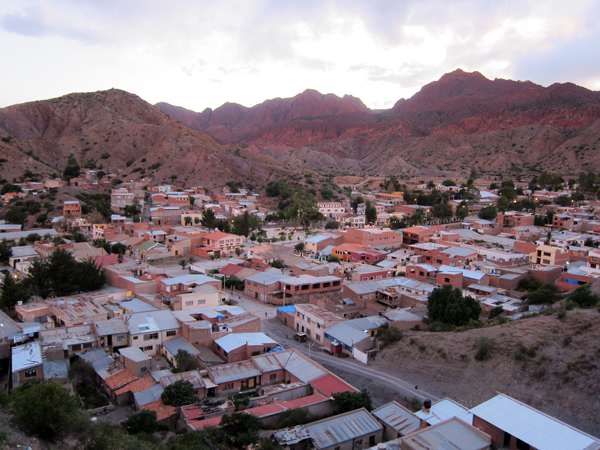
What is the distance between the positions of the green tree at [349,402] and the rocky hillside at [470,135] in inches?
3704

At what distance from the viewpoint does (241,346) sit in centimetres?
1814

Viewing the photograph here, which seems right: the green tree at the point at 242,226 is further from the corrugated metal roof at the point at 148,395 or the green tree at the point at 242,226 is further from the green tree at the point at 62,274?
the corrugated metal roof at the point at 148,395

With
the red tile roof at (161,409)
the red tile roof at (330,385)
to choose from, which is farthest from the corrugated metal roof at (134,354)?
the red tile roof at (330,385)

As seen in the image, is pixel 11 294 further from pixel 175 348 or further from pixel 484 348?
pixel 484 348

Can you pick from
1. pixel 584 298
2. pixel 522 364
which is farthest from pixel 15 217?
pixel 584 298

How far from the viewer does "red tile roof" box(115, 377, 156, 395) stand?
1516 cm

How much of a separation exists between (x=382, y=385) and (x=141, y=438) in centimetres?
885

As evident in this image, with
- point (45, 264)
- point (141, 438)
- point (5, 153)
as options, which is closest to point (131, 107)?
point (5, 153)

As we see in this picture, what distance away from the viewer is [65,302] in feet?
72.9

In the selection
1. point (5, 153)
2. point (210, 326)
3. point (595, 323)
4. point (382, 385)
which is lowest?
point (382, 385)

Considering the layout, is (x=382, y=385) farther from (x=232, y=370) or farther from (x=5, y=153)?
(x=5, y=153)

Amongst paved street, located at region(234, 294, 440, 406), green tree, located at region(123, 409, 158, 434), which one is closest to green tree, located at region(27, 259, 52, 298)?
paved street, located at region(234, 294, 440, 406)

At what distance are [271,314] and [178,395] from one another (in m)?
11.1

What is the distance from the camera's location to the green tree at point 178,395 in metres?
14.3
